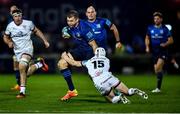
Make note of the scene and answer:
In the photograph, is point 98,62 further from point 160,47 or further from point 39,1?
point 39,1

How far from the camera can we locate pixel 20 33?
18094 mm

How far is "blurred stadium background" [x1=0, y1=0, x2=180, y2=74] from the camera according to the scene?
1158 inches

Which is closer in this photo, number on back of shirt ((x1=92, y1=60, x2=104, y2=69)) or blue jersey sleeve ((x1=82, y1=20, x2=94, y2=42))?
number on back of shirt ((x1=92, y1=60, x2=104, y2=69))

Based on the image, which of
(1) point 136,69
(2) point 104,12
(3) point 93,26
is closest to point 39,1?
(2) point 104,12

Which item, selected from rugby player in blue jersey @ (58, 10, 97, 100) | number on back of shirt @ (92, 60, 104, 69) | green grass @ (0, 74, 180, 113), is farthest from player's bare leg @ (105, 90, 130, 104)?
rugby player in blue jersey @ (58, 10, 97, 100)

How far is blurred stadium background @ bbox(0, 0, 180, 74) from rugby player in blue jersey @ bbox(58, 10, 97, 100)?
12134mm

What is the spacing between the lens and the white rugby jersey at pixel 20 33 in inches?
709

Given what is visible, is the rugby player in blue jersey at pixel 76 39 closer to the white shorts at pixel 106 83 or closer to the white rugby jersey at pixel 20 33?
the white shorts at pixel 106 83

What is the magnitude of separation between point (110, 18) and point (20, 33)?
38.9 feet

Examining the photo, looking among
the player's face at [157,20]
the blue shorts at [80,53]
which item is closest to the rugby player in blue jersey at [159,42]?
the player's face at [157,20]

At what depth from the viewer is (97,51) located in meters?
15.1

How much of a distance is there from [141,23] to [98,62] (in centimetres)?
1498

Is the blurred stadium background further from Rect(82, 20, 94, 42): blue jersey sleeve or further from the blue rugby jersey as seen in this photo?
Rect(82, 20, 94, 42): blue jersey sleeve

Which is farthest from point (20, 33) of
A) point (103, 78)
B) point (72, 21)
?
point (103, 78)
